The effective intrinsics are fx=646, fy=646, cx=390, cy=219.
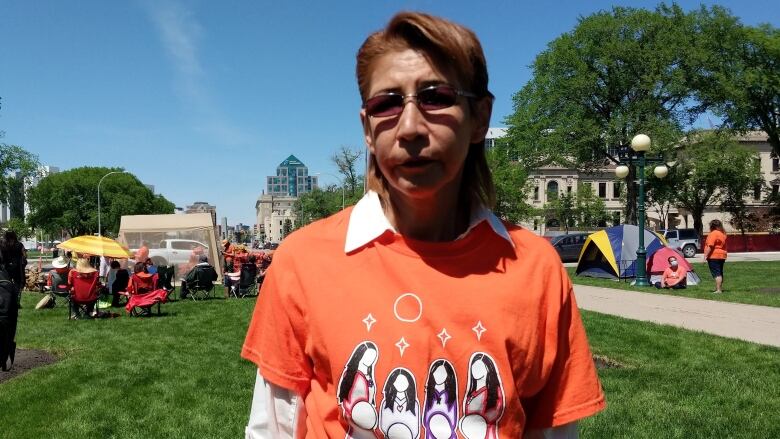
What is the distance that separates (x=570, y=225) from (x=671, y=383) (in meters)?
69.0

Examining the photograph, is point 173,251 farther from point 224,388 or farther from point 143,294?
point 224,388

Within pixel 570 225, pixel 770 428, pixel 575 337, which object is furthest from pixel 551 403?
pixel 570 225

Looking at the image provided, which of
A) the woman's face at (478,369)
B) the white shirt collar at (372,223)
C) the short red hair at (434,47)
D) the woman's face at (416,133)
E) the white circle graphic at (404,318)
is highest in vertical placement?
the short red hair at (434,47)

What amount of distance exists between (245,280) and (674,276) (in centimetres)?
1194

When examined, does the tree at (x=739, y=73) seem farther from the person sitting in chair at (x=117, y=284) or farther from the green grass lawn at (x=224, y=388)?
the person sitting in chair at (x=117, y=284)

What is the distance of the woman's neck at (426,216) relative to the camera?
163 cm

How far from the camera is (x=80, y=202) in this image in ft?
236

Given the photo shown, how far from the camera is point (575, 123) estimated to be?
3806 cm

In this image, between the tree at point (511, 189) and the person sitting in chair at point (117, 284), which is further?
the tree at point (511, 189)

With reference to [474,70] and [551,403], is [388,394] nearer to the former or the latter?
[551,403]

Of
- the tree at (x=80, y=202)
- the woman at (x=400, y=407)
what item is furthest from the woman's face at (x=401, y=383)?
the tree at (x=80, y=202)

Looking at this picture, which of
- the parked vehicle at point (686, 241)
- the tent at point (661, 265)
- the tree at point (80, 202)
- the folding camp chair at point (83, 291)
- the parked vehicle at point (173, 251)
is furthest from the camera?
the tree at point (80, 202)

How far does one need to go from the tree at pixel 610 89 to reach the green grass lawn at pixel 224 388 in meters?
29.5

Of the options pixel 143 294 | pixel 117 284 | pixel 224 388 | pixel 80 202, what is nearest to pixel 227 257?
pixel 117 284
